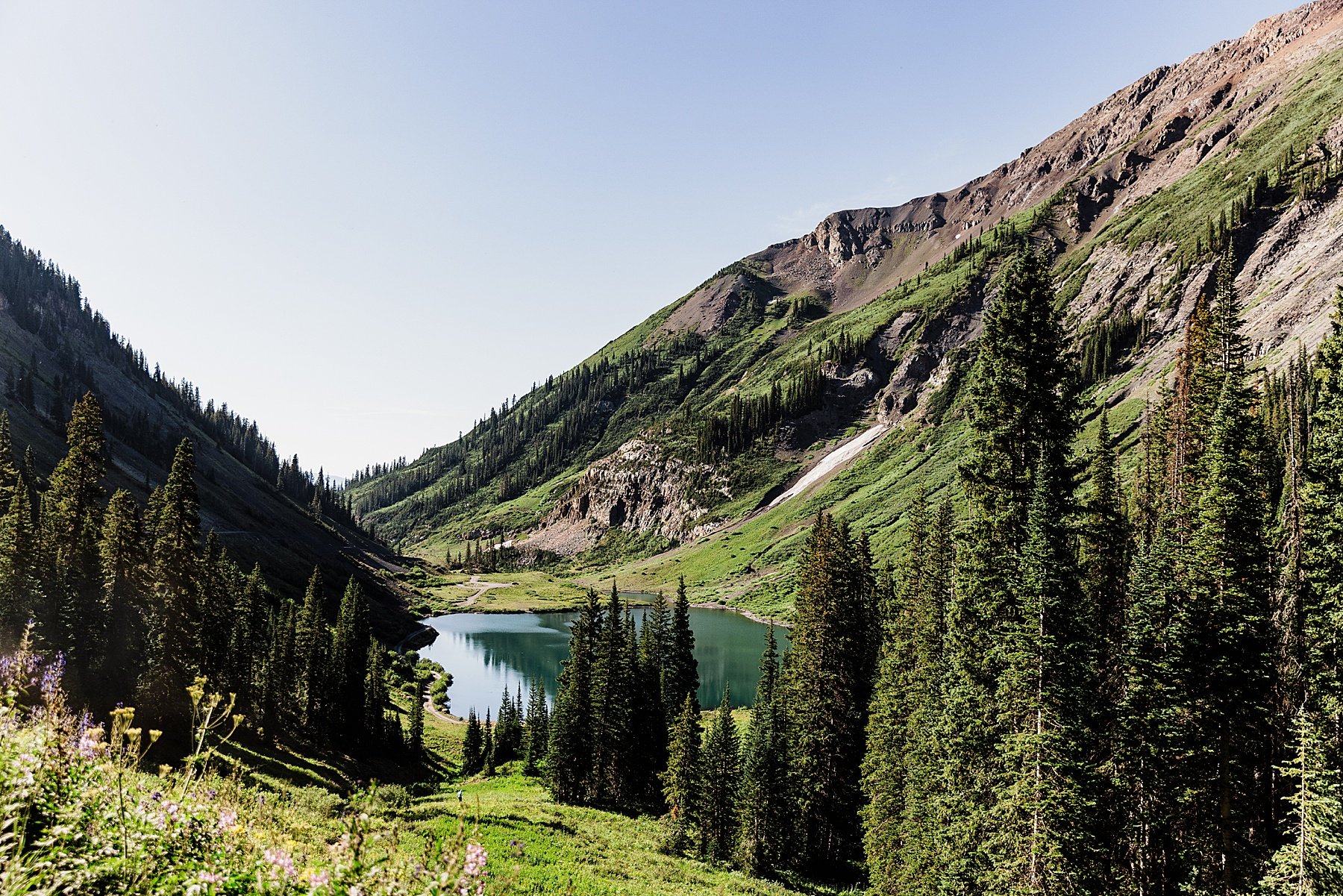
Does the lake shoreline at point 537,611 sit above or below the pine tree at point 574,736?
above

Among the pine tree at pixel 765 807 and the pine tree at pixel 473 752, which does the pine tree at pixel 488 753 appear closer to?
the pine tree at pixel 473 752

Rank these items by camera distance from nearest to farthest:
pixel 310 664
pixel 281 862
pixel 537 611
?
pixel 281 862
pixel 310 664
pixel 537 611

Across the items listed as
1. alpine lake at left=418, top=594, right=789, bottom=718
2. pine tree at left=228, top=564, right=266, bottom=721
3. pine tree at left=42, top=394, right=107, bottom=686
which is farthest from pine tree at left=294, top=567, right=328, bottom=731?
alpine lake at left=418, top=594, right=789, bottom=718

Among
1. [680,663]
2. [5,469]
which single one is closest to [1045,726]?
[680,663]

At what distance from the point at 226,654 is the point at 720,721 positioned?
155 feet

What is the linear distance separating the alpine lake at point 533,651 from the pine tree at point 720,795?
34.7 m

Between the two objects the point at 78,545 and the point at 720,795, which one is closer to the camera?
the point at 720,795

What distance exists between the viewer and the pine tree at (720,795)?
1668 inches

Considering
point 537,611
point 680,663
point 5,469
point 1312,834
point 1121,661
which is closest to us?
point 1312,834

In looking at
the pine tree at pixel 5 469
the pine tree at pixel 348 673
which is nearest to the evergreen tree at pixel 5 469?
the pine tree at pixel 5 469

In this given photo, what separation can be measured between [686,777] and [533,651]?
95560mm

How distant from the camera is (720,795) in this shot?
4331cm

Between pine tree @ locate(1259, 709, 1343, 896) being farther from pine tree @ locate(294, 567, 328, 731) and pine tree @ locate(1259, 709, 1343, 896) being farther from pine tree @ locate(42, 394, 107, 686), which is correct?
pine tree @ locate(294, 567, 328, 731)

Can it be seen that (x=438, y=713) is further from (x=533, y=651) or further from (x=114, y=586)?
(x=114, y=586)
